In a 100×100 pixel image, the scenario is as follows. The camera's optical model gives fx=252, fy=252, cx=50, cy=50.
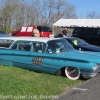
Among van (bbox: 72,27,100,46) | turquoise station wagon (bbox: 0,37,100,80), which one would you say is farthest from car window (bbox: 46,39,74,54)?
van (bbox: 72,27,100,46)

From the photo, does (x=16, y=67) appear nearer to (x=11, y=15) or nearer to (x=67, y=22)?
(x=67, y=22)

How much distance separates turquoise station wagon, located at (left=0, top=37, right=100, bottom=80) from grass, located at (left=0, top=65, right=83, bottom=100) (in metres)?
0.28

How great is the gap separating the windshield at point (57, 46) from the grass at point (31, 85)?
2.92 ft

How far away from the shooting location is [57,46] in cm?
870

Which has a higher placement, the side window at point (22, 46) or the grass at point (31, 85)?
the side window at point (22, 46)

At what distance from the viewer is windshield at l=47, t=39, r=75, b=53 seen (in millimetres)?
8512

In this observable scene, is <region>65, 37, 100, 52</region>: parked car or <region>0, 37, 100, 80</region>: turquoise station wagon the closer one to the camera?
<region>0, 37, 100, 80</region>: turquoise station wagon

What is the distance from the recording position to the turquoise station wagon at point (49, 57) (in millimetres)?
7805

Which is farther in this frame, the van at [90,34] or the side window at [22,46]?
the van at [90,34]

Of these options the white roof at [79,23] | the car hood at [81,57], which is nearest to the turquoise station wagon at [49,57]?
the car hood at [81,57]

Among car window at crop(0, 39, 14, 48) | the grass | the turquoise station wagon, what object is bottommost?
the grass

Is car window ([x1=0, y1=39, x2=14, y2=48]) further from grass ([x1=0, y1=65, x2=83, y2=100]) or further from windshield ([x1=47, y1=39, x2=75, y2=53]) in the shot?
windshield ([x1=47, y1=39, x2=75, y2=53])

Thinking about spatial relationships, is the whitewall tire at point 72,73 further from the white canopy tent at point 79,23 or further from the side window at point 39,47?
the white canopy tent at point 79,23

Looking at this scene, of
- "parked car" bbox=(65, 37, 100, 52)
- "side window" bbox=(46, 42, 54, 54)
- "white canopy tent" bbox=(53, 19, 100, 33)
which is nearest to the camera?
"side window" bbox=(46, 42, 54, 54)
